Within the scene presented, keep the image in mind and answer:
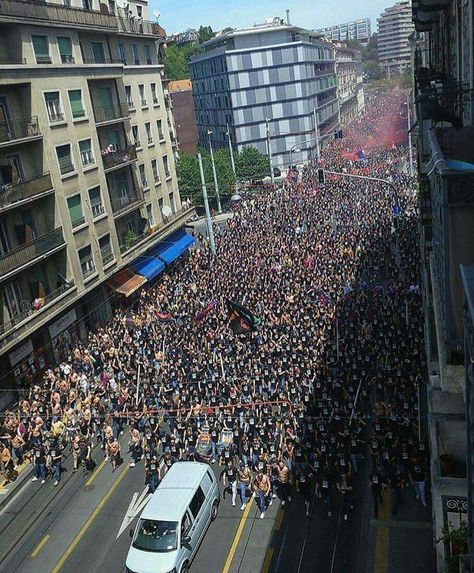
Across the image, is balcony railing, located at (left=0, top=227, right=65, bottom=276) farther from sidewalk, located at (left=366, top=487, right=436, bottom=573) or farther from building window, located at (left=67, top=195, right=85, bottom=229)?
sidewalk, located at (left=366, top=487, right=436, bottom=573)

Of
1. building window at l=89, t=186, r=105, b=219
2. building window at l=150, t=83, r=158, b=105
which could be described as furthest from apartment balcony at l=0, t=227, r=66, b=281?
building window at l=150, t=83, r=158, b=105

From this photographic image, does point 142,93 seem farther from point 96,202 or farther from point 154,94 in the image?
point 96,202

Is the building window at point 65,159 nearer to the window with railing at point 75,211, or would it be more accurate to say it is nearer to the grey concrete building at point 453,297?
the window with railing at point 75,211

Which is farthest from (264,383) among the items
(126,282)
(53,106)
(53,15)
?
(53,15)

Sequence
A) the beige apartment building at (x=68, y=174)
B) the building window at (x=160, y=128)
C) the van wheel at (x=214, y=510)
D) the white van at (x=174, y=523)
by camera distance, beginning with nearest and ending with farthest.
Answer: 1. the white van at (x=174, y=523)
2. the van wheel at (x=214, y=510)
3. the beige apartment building at (x=68, y=174)
4. the building window at (x=160, y=128)

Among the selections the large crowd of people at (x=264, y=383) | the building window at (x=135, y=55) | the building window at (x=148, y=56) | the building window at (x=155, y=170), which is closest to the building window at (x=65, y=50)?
the building window at (x=135, y=55)
